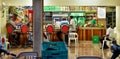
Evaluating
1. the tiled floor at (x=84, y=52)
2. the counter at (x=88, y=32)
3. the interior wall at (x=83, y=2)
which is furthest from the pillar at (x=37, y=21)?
the counter at (x=88, y=32)

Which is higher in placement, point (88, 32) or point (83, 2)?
point (83, 2)

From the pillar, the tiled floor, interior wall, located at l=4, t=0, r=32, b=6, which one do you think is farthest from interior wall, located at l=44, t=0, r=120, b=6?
the pillar

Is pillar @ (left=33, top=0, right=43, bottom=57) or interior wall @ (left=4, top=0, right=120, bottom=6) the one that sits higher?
interior wall @ (left=4, top=0, right=120, bottom=6)

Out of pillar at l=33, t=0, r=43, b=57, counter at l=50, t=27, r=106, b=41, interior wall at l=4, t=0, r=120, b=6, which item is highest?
interior wall at l=4, t=0, r=120, b=6

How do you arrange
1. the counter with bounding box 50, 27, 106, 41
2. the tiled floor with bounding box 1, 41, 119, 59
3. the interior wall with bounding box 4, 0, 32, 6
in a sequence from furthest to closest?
1. the counter with bounding box 50, 27, 106, 41
2. the interior wall with bounding box 4, 0, 32, 6
3. the tiled floor with bounding box 1, 41, 119, 59

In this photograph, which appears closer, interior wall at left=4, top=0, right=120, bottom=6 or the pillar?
the pillar

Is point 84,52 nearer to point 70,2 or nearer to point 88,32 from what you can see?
point 70,2

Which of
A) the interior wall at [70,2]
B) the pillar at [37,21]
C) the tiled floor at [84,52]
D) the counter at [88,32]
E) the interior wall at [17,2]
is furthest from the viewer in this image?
the counter at [88,32]

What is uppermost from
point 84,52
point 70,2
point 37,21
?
point 70,2

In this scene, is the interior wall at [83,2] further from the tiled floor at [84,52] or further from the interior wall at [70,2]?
the tiled floor at [84,52]

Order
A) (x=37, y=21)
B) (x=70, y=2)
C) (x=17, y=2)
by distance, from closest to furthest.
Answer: (x=37, y=21) → (x=17, y=2) → (x=70, y=2)

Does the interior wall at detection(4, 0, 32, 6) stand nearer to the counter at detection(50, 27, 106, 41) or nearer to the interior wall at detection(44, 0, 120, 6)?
the interior wall at detection(44, 0, 120, 6)

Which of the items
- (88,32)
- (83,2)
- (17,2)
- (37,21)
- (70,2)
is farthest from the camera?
(88,32)

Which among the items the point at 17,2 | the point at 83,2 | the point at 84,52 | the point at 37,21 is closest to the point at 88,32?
the point at 83,2
